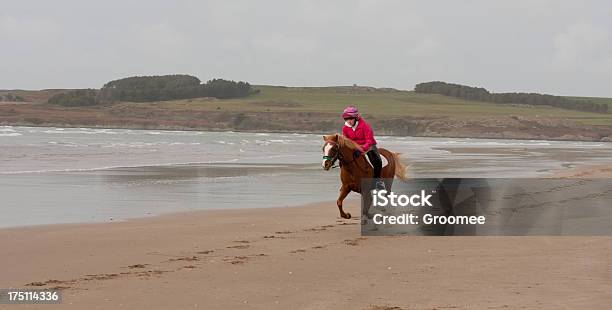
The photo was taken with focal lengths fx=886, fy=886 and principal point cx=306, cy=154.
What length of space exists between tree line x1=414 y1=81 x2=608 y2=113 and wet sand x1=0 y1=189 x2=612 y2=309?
147053 millimetres

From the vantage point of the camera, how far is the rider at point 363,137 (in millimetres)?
13617

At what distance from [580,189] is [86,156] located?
2221cm

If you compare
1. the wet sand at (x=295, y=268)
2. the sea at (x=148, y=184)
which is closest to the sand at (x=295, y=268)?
the wet sand at (x=295, y=268)

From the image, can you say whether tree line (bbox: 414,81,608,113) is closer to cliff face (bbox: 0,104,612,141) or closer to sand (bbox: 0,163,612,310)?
cliff face (bbox: 0,104,612,141)

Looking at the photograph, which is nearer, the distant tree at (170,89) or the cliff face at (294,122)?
the cliff face at (294,122)

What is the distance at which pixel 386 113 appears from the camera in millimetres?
125250

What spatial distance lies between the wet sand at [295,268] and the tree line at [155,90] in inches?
5232

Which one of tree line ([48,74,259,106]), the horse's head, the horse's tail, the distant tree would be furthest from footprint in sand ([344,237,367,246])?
the distant tree

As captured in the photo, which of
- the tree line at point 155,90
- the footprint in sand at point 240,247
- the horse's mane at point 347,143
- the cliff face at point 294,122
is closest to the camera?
the footprint in sand at point 240,247

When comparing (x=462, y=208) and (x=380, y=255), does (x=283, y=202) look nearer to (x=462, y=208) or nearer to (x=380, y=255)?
(x=462, y=208)

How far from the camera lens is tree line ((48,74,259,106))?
144762 millimetres

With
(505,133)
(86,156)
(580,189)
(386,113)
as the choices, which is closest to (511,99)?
(386,113)

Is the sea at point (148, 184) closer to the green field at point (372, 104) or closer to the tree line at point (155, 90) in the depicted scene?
the green field at point (372, 104)

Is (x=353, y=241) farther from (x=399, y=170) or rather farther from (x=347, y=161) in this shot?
(x=399, y=170)
